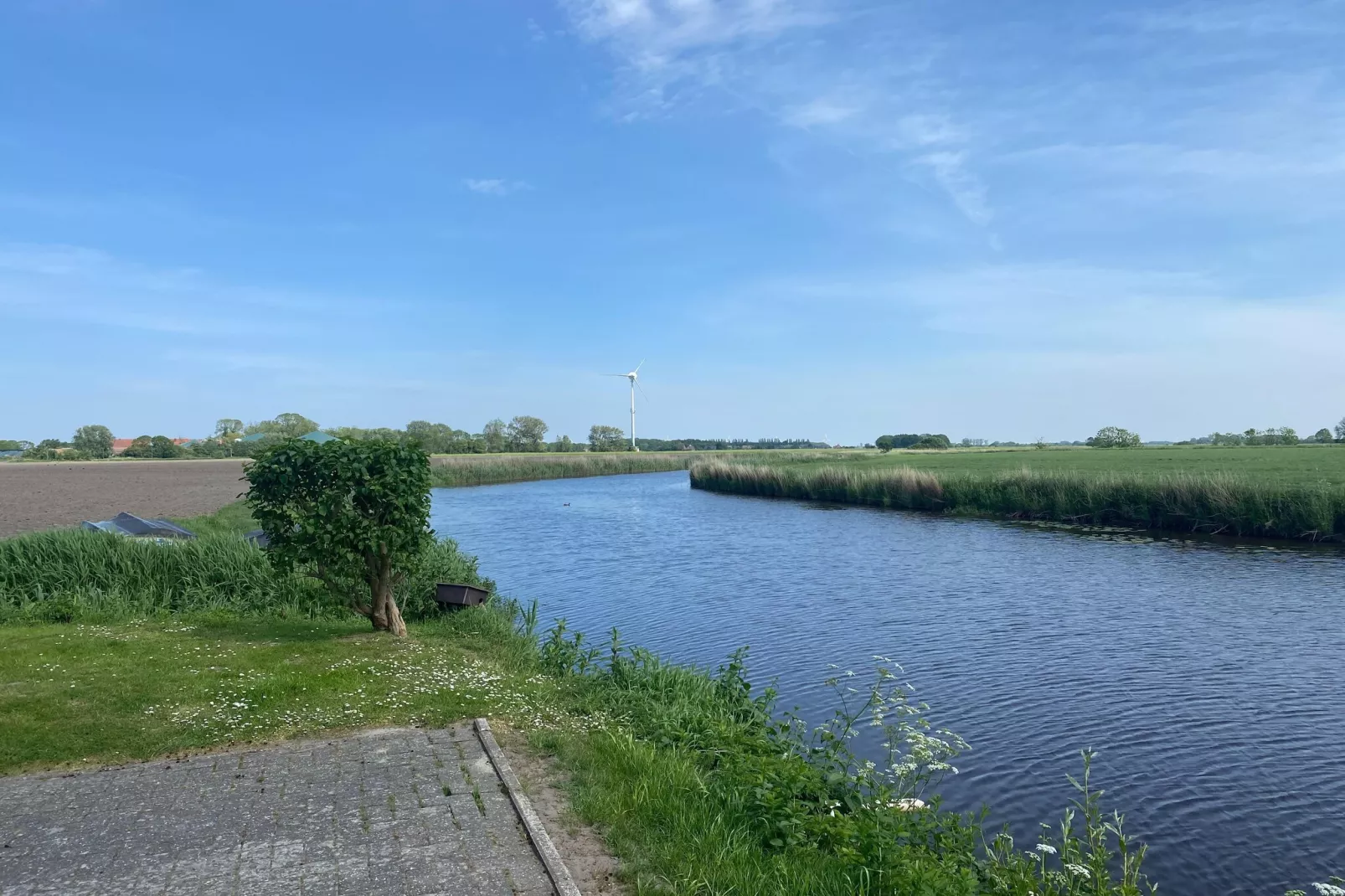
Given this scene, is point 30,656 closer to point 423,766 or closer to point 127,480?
point 423,766

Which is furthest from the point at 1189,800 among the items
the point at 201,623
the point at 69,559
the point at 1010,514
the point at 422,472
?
the point at 1010,514

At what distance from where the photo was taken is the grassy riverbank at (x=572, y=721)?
4523 mm

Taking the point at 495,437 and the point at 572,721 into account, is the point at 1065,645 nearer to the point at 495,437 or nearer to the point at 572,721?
the point at 572,721

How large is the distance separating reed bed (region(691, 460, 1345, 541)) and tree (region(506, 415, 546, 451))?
77.7 m

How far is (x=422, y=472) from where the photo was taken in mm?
9023

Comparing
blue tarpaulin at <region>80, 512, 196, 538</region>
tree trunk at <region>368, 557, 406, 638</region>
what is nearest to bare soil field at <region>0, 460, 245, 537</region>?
blue tarpaulin at <region>80, 512, 196, 538</region>

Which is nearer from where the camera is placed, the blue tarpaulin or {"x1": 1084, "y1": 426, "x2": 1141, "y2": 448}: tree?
the blue tarpaulin

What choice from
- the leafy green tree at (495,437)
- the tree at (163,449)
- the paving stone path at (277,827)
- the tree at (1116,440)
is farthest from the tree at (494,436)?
the paving stone path at (277,827)

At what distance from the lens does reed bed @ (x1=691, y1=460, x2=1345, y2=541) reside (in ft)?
76.9

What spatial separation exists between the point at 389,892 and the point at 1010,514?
31569 mm

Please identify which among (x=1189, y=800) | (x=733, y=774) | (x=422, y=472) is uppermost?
(x=422, y=472)

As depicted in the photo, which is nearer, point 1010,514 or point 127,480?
point 1010,514

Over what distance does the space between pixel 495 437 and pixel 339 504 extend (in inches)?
4536

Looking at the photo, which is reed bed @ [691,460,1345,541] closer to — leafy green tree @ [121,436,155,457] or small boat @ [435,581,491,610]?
small boat @ [435,581,491,610]
